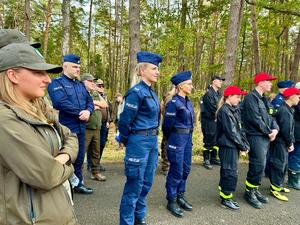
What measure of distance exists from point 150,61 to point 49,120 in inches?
82.2

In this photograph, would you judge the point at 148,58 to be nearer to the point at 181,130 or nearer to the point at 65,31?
the point at 181,130

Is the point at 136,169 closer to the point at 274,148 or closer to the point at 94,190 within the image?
the point at 94,190

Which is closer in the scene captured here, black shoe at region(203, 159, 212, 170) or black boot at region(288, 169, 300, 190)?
black boot at region(288, 169, 300, 190)

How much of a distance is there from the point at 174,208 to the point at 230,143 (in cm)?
147

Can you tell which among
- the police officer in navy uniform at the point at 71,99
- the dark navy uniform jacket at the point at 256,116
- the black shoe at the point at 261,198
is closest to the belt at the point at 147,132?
the police officer in navy uniform at the point at 71,99

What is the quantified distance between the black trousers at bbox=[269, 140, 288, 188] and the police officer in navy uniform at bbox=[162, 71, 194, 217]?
6.76ft

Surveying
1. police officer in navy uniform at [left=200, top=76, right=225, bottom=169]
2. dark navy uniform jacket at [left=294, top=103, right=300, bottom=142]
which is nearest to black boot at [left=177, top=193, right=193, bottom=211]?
police officer in navy uniform at [left=200, top=76, right=225, bottom=169]

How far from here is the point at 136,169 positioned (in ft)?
12.4

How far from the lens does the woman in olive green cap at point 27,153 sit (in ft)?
5.37

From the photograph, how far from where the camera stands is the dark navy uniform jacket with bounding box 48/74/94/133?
477 centimetres

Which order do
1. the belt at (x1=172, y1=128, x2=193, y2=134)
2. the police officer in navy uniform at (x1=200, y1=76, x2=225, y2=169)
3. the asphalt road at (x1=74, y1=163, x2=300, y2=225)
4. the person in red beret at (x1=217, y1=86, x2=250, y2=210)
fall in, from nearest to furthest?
1. the asphalt road at (x1=74, y1=163, x2=300, y2=225)
2. the belt at (x1=172, y1=128, x2=193, y2=134)
3. the person in red beret at (x1=217, y1=86, x2=250, y2=210)
4. the police officer in navy uniform at (x1=200, y1=76, x2=225, y2=169)

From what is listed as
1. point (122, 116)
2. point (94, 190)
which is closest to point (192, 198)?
point (94, 190)

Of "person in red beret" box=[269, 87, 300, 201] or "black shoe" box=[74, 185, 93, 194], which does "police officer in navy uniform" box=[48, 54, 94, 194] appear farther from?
"person in red beret" box=[269, 87, 300, 201]

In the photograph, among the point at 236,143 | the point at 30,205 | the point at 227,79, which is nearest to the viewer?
the point at 30,205
